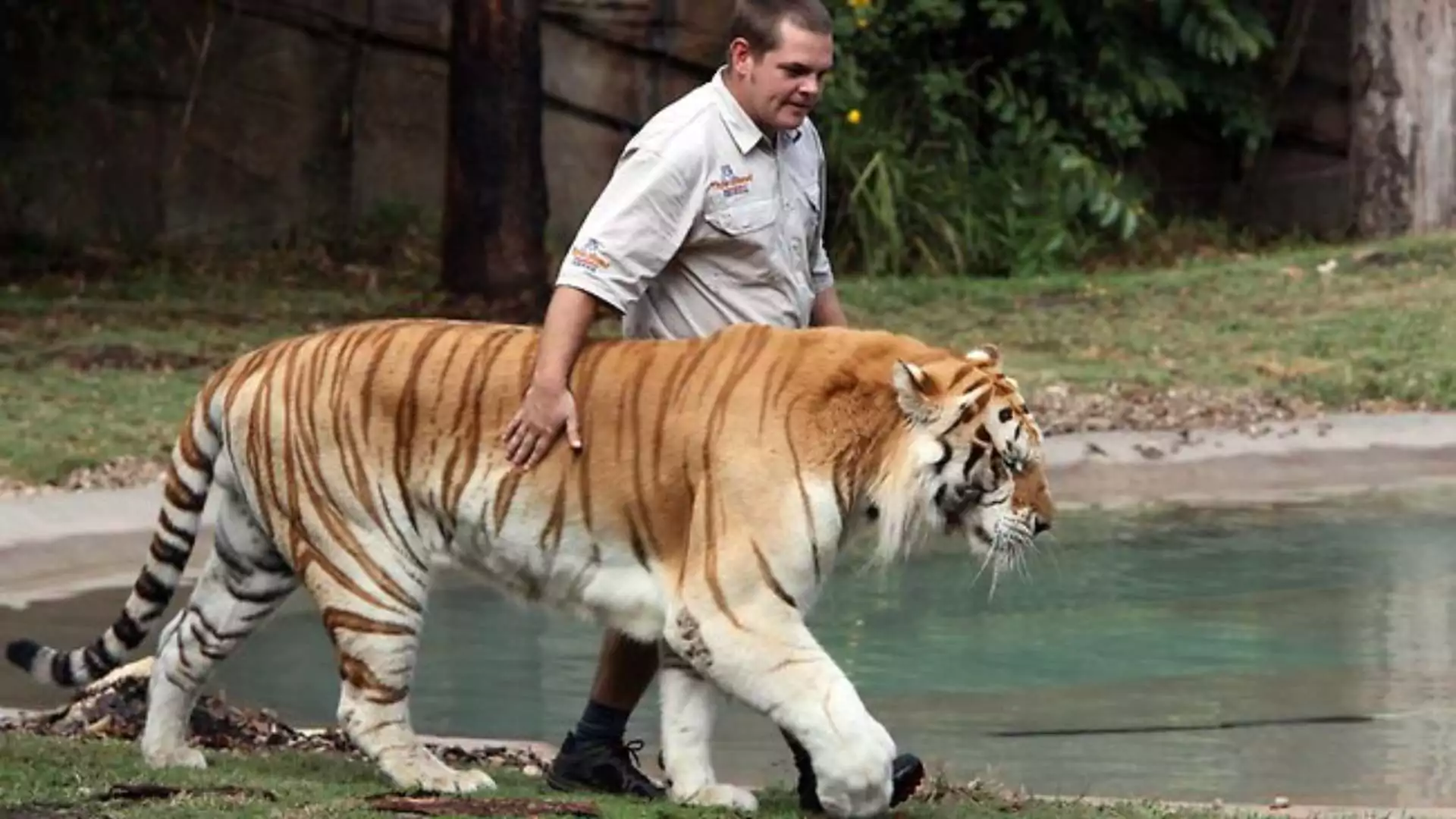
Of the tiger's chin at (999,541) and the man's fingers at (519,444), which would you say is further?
the man's fingers at (519,444)

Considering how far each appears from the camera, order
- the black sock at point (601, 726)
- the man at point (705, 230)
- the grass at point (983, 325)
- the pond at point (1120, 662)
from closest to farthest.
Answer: the man at point (705, 230)
the black sock at point (601, 726)
the pond at point (1120, 662)
the grass at point (983, 325)

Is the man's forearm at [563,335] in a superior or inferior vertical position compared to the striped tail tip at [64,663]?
superior

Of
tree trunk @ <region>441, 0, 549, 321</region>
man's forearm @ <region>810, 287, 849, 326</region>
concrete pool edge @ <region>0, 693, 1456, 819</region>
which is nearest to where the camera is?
concrete pool edge @ <region>0, 693, 1456, 819</region>

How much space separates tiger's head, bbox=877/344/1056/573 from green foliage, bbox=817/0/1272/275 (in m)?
11.3

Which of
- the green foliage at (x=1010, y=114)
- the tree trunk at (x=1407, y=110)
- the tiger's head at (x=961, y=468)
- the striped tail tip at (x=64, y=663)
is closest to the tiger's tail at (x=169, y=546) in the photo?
the striped tail tip at (x=64, y=663)

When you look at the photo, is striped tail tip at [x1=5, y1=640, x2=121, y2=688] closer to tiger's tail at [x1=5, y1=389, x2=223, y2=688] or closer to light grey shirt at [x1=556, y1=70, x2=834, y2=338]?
tiger's tail at [x1=5, y1=389, x2=223, y2=688]

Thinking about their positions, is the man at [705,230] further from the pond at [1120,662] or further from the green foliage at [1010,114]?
the green foliage at [1010,114]

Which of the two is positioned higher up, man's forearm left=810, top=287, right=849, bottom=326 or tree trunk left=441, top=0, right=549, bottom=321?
man's forearm left=810, top=287, right=849, bottom=326

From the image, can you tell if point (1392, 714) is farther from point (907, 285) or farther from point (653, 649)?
point (907, 285)

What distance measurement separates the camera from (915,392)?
5.09 metres

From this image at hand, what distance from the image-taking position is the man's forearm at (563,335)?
5.34 metres

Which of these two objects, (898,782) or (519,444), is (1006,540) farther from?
(519,444)

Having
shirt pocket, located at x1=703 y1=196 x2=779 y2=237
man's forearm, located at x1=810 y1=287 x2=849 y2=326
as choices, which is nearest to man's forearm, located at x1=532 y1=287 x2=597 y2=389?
shirt pocket, located at x1=703 y1=196 x2=779 y2=237

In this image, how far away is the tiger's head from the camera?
5.11 m
